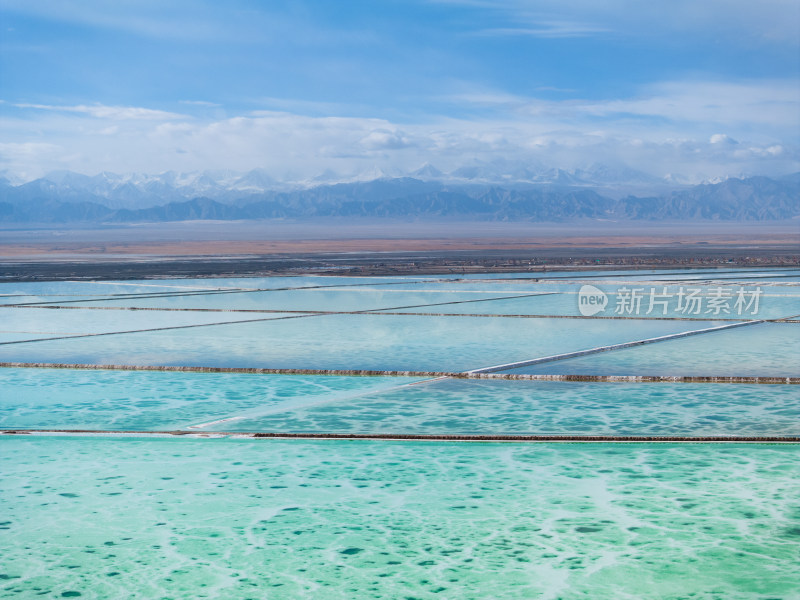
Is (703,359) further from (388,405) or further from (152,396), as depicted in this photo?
(152,396)

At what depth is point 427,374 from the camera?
34.2 ft

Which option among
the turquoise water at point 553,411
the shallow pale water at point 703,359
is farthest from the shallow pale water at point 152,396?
the shallow pale water at point 703,359

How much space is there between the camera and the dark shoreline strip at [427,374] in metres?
9.84

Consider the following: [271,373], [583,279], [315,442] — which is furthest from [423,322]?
[583,279]

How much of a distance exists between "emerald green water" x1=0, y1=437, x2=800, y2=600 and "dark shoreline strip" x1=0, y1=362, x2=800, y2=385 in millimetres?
2788

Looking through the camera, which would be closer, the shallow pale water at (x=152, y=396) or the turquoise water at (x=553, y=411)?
the turquoise water at (x=553, y=411)

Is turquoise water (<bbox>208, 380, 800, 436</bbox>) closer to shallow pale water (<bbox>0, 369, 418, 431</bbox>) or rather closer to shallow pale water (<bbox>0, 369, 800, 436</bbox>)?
shallow pale water (<bbox>0, 369, 800, 436</bbox>)

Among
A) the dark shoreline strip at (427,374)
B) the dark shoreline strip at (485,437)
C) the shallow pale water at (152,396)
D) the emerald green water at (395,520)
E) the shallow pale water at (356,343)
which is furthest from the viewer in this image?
the shallow pale water at (356,343)

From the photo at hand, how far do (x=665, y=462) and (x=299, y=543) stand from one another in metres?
2.76

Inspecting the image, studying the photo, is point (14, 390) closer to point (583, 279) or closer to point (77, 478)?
point (77, 478)

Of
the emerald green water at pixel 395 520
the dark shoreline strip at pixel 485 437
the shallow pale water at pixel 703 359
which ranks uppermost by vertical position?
the shallow pale water at pixel 703 359

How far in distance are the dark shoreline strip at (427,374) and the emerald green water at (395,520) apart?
2788 mm

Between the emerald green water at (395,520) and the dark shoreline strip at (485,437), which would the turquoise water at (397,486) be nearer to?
the emerald green water at (395,520)

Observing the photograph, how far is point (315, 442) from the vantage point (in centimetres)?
739
